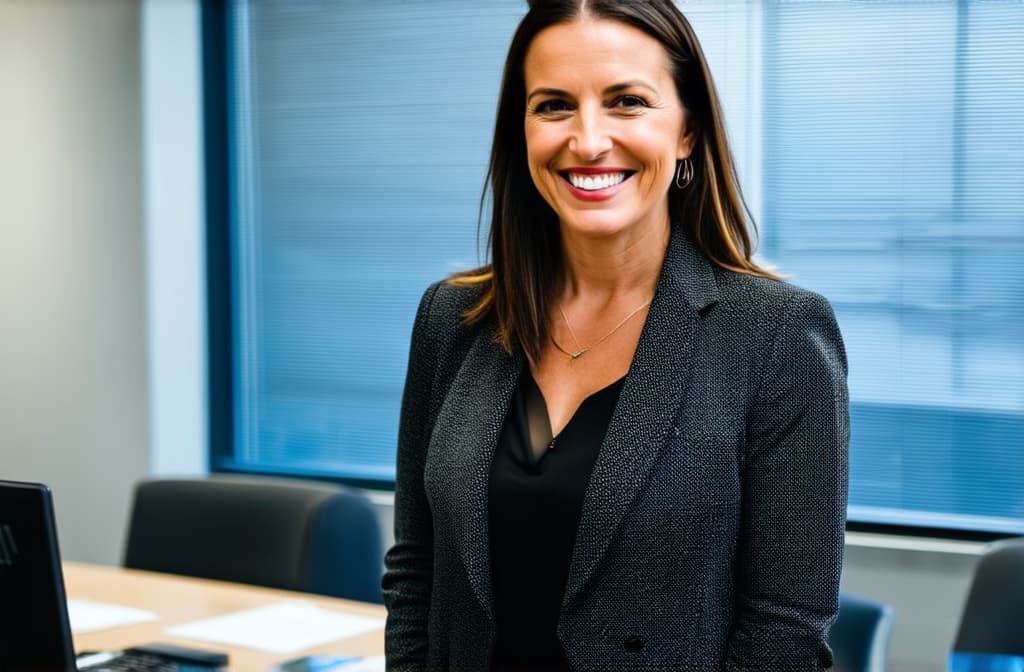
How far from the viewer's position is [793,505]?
5.13ft

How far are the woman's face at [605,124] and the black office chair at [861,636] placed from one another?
100 centimetres

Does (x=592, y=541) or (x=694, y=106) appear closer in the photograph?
(x=592, y=541)

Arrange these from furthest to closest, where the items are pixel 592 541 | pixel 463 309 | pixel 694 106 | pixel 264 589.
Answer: pixel 264 589 → pixel 463 309 → pixel 694 106 → pixel 592 541

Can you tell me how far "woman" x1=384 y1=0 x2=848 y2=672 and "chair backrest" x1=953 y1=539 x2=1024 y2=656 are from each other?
0.88 m

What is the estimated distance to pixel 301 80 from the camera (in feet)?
14.4

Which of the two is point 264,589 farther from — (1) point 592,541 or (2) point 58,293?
(2) point 58,293

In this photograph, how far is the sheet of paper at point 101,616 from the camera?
8.34ft

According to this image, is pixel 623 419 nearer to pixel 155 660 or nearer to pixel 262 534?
pixel 155 660

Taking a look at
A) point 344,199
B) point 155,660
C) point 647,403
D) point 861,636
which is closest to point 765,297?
point 647,403

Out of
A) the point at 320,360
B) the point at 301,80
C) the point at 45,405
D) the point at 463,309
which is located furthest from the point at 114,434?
the point at 463,309

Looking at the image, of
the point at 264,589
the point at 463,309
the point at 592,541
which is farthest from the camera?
the point at 264,589

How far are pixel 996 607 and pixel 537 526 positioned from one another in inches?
44.3

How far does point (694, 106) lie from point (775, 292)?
0.29 metres

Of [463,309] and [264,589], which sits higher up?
[463,309]
